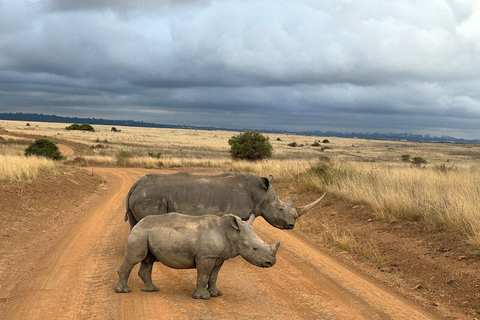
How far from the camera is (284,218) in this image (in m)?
9.12

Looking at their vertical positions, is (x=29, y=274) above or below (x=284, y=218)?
below

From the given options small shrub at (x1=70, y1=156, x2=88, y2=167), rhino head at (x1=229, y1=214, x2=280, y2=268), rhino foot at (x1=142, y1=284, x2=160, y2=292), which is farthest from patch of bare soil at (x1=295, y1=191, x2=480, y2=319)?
small shrub at (x1=70, y1=156, x2=88, y2=167)

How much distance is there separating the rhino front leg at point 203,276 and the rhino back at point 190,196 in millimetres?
2299

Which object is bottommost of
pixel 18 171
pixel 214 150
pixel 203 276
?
pixel 214 150

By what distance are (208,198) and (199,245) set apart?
2489 mm

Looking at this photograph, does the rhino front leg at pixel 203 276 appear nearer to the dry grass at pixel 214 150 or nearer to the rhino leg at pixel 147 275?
the rhino leg at pixel 147 275

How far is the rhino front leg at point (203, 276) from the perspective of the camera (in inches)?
258

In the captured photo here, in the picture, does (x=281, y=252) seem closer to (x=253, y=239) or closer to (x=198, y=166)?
(x=253, y=239)

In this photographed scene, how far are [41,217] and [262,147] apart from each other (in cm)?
2565

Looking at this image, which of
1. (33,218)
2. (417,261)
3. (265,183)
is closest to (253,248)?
(265,183)

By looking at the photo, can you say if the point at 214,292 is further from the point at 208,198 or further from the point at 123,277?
the point at 208,198

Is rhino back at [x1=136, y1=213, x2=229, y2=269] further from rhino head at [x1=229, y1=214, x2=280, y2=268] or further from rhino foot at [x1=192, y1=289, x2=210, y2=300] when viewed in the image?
rhino foot at [x1=192, y1=289, x2=210, y2=300]

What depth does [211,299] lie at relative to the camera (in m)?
6.77

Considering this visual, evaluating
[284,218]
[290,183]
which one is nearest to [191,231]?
[284,218]
